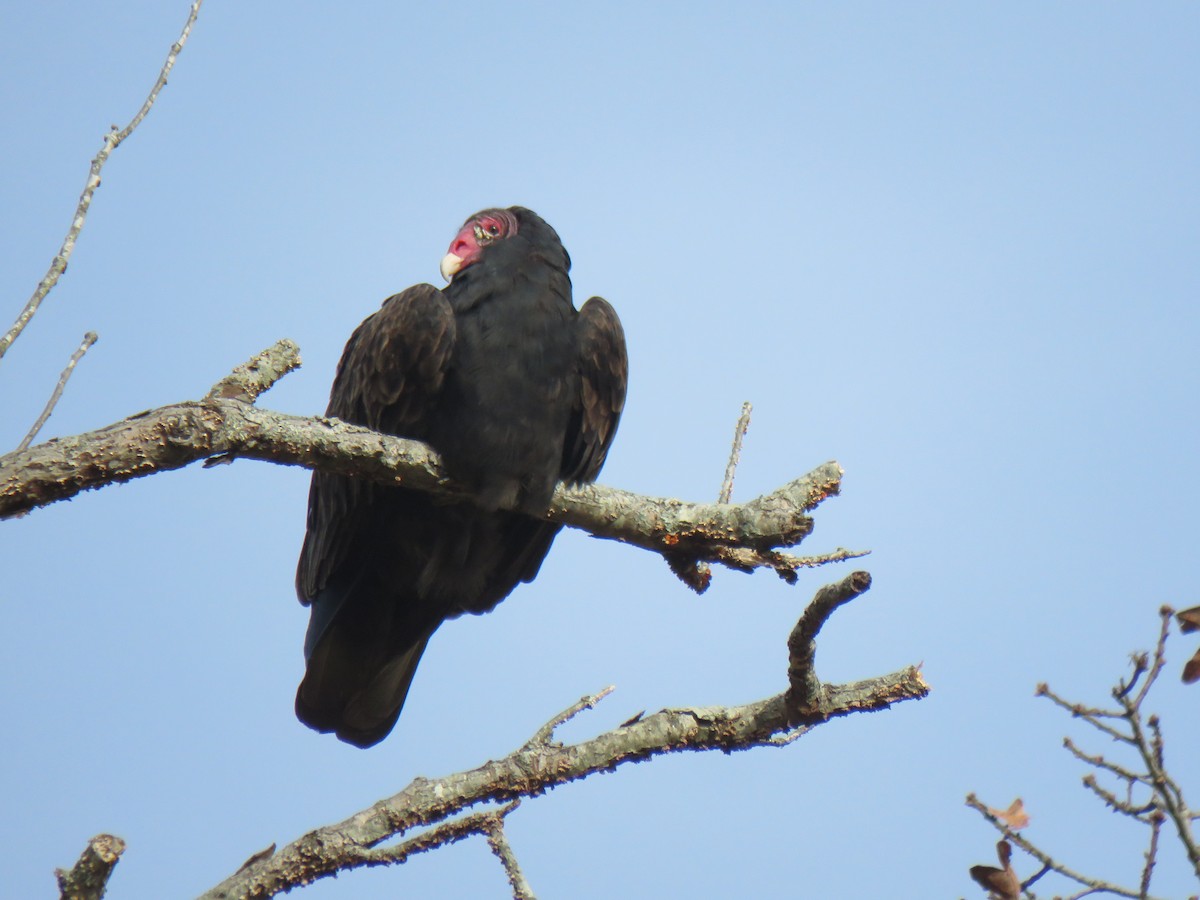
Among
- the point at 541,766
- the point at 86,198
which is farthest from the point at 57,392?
the point at 541,766

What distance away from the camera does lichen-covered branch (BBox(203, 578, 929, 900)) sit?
279 cm

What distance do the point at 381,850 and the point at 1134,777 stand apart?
1567 mm

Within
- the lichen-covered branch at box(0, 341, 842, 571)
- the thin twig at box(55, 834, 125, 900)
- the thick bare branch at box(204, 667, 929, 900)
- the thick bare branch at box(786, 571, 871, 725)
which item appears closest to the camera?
the thin twig at box(55, 834, 125, 900)

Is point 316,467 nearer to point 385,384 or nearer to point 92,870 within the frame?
point 385,384

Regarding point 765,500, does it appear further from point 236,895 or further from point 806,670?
point 236,895

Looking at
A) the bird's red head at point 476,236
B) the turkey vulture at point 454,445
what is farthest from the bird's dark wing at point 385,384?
the bird's red head at point 476,236

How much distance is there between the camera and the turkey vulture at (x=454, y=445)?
142 inches

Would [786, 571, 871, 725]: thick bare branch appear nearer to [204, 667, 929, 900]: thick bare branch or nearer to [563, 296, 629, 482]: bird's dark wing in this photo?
[204, 667, 929, 900]: thick bare branch

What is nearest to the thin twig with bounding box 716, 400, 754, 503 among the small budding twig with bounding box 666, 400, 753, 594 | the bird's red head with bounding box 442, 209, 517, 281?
the small budding twig with bounding box 666, 400, 753, 594

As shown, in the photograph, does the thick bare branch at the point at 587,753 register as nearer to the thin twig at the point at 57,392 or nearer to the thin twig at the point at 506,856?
the thin twig at the point at 506,856

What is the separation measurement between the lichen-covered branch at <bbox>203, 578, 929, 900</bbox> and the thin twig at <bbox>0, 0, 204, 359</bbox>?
4.08 ft

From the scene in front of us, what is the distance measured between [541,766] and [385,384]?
4.04 feet

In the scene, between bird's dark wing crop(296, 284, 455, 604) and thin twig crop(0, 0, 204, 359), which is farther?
bird's dark wing crop(296, 284, 455, 604)

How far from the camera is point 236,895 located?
268 centimetres
